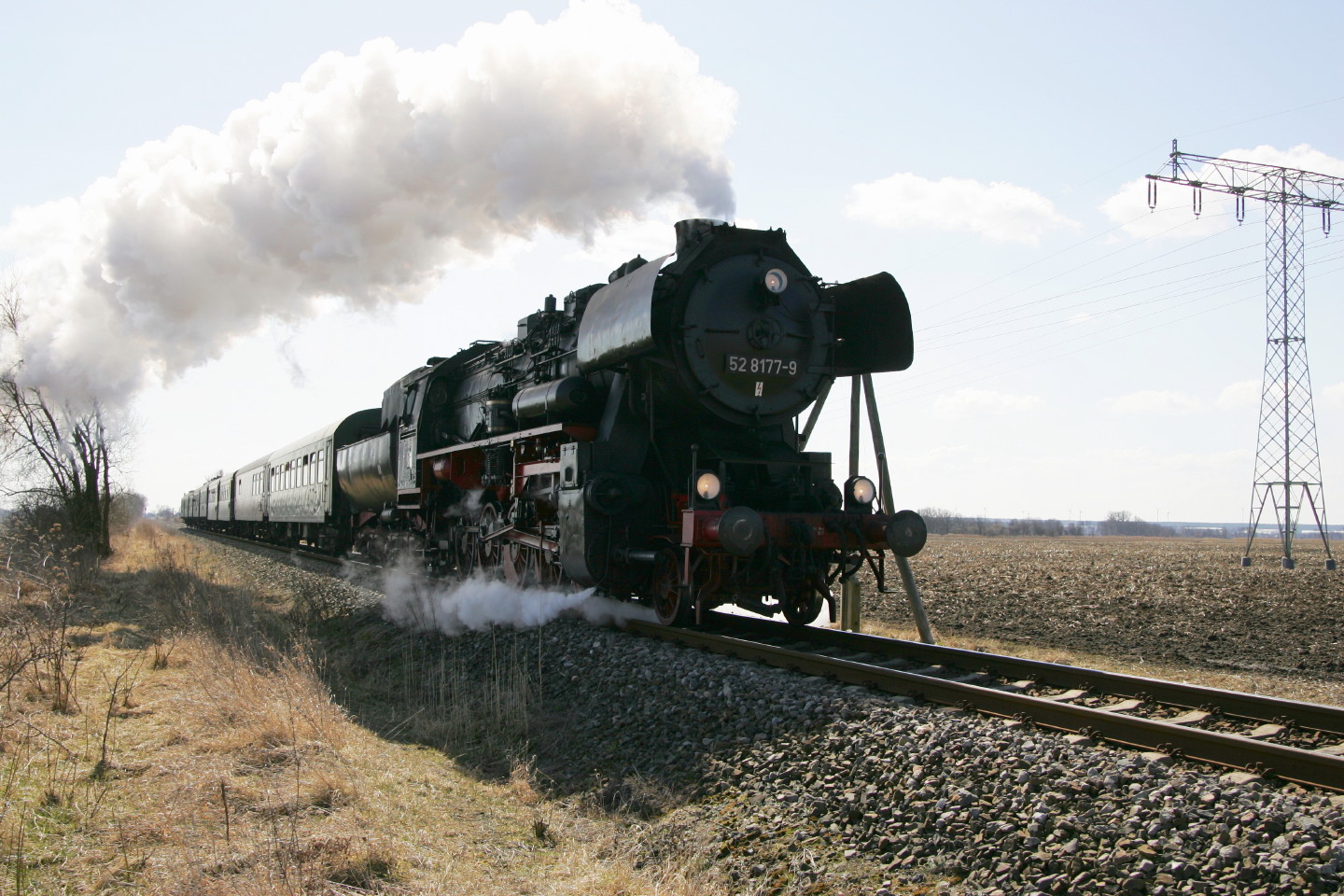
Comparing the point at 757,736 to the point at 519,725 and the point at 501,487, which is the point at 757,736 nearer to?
the point at 519,725

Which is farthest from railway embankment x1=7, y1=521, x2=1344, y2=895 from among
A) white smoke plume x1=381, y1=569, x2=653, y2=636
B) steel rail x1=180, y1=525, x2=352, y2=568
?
steel rail x1=180, y1=525, x2=352, y2=568

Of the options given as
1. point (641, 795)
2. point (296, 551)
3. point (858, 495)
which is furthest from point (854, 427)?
point (296, 551)

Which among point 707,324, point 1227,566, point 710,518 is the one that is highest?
point 707,324

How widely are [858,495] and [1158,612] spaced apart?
8.13m

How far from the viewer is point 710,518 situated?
7.93 metres

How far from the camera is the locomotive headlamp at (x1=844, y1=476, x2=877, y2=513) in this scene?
902 cm

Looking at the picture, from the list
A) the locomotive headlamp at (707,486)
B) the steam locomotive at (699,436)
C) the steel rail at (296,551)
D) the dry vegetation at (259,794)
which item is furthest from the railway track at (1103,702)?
the steel rail at (296,551)

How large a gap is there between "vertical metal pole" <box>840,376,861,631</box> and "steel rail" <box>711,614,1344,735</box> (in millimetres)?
2015

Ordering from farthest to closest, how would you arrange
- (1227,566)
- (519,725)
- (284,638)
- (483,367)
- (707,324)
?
(1227,566) → (483,367) → (284,638) → (707,324) → (519,725)

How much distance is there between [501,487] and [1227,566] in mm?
21420

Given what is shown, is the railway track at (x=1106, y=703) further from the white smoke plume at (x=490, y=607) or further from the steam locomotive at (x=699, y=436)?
the white smoke plume at (x=490, y=607)

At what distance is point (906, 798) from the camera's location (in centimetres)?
441

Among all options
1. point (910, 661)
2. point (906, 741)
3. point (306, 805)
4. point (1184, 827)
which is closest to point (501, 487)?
point (910, 661)

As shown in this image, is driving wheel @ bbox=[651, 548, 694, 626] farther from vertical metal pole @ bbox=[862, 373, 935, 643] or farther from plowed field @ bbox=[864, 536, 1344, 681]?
plowed field @ bbox=[864, 536, 1344, 681]
